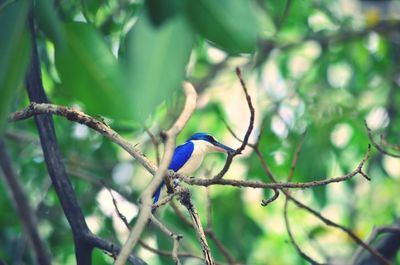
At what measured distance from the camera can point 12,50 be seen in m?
0.90

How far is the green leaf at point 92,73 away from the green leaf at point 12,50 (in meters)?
0.07

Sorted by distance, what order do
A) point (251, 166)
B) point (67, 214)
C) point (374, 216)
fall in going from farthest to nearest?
point (374, 216) → point (251, 166) → point (67, 214)

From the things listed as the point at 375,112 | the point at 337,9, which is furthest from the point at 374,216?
the point at 375,112

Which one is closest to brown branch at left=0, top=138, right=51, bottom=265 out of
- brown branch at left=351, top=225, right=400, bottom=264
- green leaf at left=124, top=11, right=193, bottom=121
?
green leaf at left=124, top=11, right=193, bottom=121

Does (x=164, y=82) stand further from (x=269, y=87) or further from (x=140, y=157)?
(x=269, y=87)

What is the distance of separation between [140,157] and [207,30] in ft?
2.82

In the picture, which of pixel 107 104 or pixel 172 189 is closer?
pixel 107 104

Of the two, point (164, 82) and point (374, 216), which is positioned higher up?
point (374, 216)

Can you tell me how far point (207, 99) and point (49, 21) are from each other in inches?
182

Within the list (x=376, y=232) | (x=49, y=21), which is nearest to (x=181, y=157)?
(x=376, y=232)

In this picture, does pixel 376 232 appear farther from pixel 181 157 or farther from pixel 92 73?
pixel 92 73

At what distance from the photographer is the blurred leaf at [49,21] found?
97cm

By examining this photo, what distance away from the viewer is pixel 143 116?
86cm

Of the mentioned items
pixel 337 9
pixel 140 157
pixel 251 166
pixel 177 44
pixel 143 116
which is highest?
pixel 337 9
